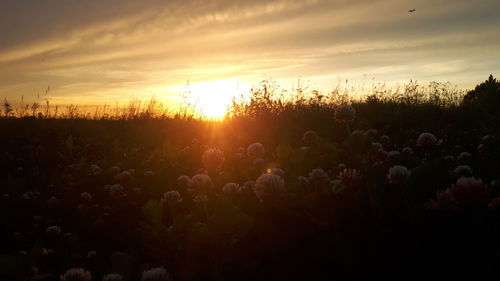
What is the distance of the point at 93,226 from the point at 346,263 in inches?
102

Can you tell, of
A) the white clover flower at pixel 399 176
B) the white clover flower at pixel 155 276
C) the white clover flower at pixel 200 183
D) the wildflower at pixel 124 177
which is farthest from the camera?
the wildflower at pixel 124 177

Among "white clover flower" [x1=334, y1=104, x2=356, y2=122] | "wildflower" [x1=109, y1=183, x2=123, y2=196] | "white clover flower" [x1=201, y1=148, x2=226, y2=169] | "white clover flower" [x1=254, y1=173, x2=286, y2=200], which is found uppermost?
"white clover flower" [x1=334, y1=104, x2=356, y2=122]

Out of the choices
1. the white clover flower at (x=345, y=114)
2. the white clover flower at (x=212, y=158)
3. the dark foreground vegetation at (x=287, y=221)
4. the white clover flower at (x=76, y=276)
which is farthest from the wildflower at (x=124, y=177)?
the white clover flower at (x=76, y=276)

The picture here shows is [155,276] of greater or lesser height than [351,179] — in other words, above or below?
below

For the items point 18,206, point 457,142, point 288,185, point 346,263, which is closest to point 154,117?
point 18,206

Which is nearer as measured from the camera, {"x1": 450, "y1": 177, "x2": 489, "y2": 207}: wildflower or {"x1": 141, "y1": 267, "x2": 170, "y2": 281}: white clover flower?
{"x1": 141, "y1": 267, "x2": 170, "y2": 281}: white clover flower

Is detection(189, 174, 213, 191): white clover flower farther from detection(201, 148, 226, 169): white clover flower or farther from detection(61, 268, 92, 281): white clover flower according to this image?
detection(61, 268, 92, 281): white clover flower

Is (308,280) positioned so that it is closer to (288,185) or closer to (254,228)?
(254,228)

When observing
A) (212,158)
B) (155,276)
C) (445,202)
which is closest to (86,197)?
(212,158)

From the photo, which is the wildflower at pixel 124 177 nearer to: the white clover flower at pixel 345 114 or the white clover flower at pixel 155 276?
the white clover flower at pixel 345 114

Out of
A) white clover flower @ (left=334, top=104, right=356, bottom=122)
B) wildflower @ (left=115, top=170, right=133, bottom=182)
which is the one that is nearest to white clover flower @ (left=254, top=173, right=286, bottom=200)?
white clover flower @ (left=334, top=104, right=356, bottom=122)

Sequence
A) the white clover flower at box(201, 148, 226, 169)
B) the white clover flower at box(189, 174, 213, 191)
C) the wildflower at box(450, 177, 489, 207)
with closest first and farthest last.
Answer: the wildflower at box(450, 177, 489, 207), the white clover flower at box(189, 174, 213, 191), the white clover flower at box(201, 148, 226, 169)

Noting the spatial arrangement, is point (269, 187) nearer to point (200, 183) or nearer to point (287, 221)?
point (287, 221)

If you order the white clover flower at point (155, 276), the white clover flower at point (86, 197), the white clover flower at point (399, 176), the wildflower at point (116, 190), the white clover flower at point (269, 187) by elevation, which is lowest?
the white clover flower at point (86, 197)
